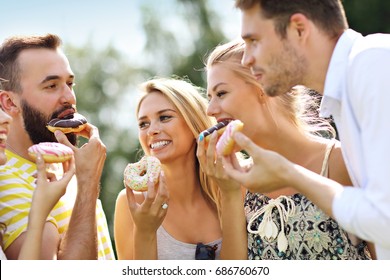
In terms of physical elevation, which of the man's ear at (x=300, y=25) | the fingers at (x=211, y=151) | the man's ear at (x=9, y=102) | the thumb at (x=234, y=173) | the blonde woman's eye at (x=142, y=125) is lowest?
the blonde woman's eye at (x=142, y=125)

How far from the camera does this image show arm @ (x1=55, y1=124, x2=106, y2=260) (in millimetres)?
4676

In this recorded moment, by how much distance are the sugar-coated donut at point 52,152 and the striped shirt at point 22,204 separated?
0.27 meters

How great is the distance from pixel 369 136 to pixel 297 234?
4.57 ft

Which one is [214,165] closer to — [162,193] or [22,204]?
[162,193]

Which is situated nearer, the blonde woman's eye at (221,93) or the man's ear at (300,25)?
the man's ear at (300,25)

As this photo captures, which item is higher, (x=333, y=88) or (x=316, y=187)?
(x=333, y=88)

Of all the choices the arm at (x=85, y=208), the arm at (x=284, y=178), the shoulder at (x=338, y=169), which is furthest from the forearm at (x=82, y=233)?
the shoulder at (x=338, y=169)

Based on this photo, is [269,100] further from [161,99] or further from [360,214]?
[360,214]

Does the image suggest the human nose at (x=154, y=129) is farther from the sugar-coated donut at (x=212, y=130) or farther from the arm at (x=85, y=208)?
the sugar-coated donut at (x=212, y=130)

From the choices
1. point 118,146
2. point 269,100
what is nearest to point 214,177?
point 269,100

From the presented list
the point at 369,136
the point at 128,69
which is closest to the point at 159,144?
the point at 369,136

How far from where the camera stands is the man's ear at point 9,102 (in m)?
5.34

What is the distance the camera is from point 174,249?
17.1 feet

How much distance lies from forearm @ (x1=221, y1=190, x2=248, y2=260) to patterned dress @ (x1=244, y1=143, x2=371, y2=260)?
0.06 meters
